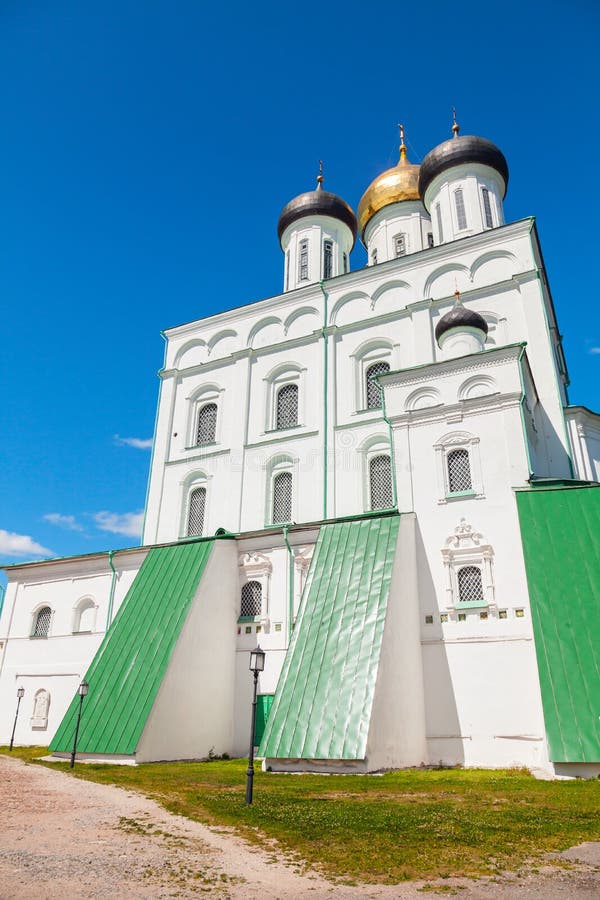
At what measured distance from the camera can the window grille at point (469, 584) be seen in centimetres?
1190

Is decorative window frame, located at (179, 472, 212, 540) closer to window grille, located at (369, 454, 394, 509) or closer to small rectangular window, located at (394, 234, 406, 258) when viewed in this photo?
window grille, located at (369, 454, 394, 509)

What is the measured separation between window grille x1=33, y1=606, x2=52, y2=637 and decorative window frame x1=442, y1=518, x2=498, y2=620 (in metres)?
11.1

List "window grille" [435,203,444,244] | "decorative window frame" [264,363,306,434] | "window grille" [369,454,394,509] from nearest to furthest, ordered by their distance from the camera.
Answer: "window grille" [369,454,394,509]
"decorative window frame" [264,363,306,434]
"window grille" [435,203,444,244]

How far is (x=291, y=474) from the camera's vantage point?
707 inches

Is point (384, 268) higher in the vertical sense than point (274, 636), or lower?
higher

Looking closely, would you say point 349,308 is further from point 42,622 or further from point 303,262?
point 42,622

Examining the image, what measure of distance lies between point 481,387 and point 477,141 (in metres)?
11.4

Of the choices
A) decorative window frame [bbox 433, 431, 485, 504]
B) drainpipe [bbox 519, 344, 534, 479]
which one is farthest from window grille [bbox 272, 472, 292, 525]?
drainpipe [bbox 519, 344, 534, 479]

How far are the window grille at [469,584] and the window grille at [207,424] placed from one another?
33.1 ft

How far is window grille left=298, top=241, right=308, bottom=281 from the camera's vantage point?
74.2 feet

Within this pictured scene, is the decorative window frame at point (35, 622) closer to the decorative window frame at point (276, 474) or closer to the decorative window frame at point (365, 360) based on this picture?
the decorative window frame at point (276, 474)

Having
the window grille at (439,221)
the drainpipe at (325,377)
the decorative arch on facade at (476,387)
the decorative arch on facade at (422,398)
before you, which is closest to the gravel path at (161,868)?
the decorative arch on facade at (476,387)

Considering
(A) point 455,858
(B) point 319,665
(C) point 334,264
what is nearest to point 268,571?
(B) point 319,665

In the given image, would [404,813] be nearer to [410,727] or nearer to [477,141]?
[410,727]
